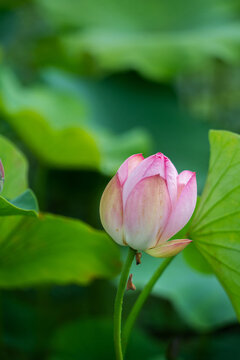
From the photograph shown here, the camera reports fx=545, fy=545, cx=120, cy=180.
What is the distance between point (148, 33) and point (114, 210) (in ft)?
4.28

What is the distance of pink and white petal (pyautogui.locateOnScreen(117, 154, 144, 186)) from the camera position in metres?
0.43

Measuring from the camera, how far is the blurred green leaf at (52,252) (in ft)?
1.93

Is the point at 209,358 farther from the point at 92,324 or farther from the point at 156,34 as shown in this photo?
the point at 156,34

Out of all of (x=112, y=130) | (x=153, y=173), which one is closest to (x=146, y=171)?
(x=153, y=173)

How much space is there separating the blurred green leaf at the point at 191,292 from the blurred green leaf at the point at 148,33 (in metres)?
0.63

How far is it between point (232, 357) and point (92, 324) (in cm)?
25

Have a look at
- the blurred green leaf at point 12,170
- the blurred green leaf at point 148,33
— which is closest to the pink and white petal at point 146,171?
the blurred green leaf at point 12,170

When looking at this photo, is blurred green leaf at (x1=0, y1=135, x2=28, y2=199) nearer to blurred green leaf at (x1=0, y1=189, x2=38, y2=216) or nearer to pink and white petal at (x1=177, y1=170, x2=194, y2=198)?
blurred green leaf at (x1=0, y1=189, x2=38, y2=216)

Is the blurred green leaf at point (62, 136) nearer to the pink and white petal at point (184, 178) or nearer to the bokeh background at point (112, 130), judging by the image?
the bokeh background at point (112, 130)

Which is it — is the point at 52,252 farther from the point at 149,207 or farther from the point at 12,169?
the point at 149,207

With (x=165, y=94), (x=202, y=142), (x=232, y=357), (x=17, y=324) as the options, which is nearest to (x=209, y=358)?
(x=232, y=357)

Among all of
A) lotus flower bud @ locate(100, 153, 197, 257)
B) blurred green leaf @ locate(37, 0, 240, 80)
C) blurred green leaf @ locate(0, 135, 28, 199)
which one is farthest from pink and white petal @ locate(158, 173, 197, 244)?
blurred green leaf @ locate(37, 0, 240, 80)

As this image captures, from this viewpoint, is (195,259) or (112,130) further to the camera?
(112,130)

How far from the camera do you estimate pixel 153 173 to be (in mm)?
415
